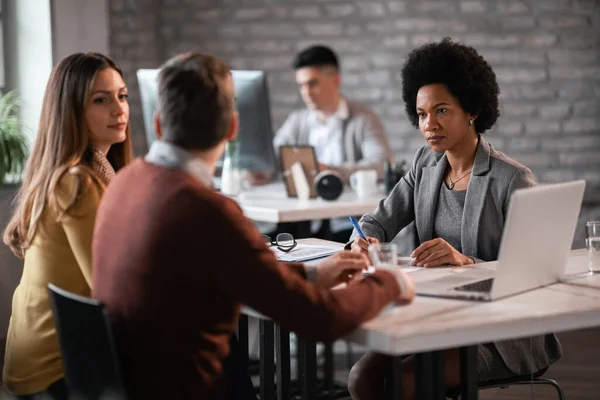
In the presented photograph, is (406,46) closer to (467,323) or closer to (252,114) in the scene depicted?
(252,114)

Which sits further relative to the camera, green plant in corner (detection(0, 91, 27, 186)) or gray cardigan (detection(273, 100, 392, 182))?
gray cardigan (detection(273, 100, 392, 182))

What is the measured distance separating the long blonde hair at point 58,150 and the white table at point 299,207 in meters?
1.46

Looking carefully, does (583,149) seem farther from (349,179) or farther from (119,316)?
(119,316)

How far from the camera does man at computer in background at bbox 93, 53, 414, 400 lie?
164cm

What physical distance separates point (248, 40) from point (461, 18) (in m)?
1.30

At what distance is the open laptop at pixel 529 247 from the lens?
189 cm

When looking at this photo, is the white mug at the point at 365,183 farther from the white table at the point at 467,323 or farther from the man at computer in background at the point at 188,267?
the man at computer in background at the point at 188,267

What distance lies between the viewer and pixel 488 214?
260 centimetres

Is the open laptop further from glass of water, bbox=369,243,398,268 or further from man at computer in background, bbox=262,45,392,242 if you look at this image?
man at computer in background, bbox=262,45,392,242

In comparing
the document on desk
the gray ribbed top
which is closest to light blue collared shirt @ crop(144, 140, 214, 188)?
the document on desk

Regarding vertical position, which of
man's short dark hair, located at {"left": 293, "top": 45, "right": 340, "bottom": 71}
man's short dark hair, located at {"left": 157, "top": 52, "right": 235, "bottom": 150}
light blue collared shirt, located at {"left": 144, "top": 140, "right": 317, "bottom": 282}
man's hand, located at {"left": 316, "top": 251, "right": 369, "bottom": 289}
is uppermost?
man's short dark hair, located at {"left": 293, "top": 45, "right": 340, "bottom": 71}

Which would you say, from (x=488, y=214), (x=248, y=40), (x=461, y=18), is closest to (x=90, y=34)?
(x=248, y=40)

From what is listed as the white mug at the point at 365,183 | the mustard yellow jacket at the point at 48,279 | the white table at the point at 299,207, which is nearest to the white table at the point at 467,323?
the mustard yellow jacket at the point at 48,279

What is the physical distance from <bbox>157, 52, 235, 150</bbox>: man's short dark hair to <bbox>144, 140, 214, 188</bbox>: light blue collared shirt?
1 centimetres
